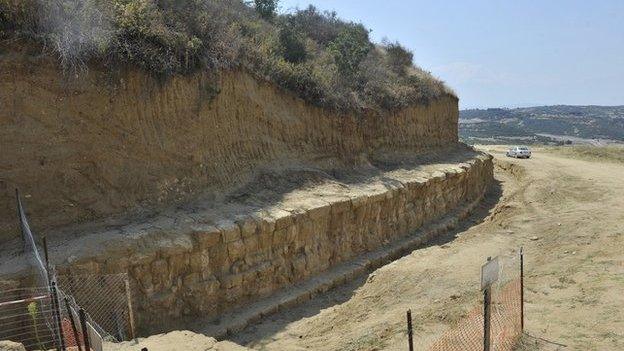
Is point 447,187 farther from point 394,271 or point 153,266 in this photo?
point 153,266

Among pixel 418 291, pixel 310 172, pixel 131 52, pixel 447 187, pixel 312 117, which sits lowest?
pixel 418 291

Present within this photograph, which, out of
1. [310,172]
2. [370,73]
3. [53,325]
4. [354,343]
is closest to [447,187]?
[370,73]

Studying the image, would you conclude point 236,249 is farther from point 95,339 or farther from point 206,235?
point 95,339

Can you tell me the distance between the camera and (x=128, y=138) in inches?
433

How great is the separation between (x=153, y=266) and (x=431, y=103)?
58.2 feet

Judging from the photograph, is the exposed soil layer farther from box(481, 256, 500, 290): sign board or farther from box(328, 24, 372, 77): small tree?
box(481, 256, 500, 290): sign board

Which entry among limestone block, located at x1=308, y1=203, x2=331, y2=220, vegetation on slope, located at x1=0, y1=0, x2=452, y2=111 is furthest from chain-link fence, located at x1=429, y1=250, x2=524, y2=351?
vegetation on slope, located at x1=0, y1=0, x2=452, y2=111

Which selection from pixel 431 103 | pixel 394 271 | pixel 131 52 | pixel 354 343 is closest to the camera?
pixel 354 343

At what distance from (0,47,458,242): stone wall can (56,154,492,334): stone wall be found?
164 cm

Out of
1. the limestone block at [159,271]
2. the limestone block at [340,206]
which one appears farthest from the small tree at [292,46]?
the limestone block at [159,271]

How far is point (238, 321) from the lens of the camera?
396 inches

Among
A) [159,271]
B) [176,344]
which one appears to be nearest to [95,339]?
[176,344]

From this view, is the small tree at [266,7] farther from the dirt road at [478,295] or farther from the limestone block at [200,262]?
the limestone block at [200,262]

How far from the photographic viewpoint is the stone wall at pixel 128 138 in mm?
9461
